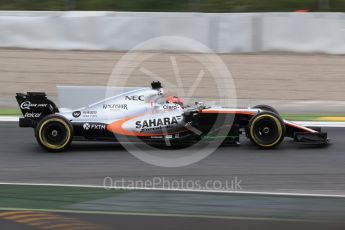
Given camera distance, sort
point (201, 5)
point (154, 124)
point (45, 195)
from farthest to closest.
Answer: point (201, 5) < point (154, 124) < point (45, 195)

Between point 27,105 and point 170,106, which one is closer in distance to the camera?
point 170,106

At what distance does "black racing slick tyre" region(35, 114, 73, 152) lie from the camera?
366 inches

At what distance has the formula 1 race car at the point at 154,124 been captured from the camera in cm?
934

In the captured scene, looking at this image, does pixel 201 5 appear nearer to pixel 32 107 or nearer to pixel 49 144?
pixel 32 107

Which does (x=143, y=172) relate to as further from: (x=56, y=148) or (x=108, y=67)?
(x=108, y=67)

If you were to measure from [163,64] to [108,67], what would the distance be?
5.01 ft

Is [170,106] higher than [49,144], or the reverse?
[170,106]

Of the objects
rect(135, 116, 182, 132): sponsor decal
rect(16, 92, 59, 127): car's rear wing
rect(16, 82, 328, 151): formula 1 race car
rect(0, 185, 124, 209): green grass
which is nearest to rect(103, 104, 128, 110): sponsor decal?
rect(16, 82, 328, 151): formula 1 race car

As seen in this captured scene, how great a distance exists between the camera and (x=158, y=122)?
30.6 feet

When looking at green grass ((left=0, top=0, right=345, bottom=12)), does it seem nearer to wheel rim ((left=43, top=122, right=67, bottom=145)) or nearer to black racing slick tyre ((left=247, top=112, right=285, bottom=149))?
black racing slick tyre ((left=247, top=112, right=285, bottom=149))

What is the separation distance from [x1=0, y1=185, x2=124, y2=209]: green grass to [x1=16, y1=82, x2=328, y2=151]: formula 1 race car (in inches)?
83.5

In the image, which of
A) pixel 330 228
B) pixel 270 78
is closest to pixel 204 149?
pixel 330 228

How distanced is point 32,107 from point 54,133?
1.72 feet

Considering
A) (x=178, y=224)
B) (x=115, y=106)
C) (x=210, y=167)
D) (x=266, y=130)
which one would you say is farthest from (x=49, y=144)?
(x=178, y=224)
